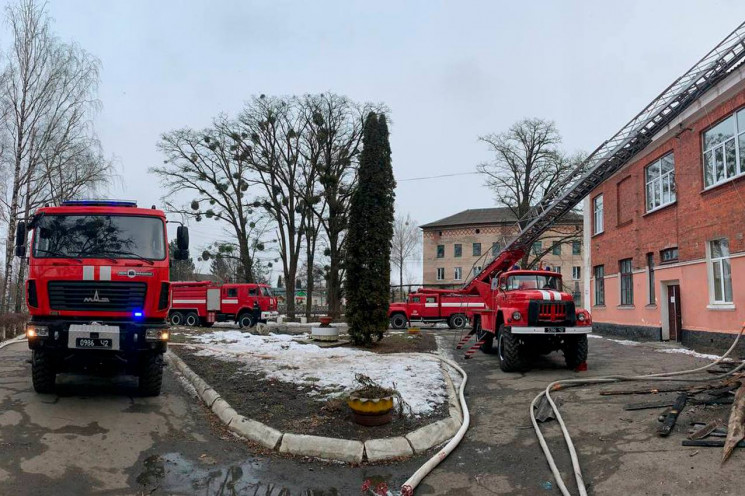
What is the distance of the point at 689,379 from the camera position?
938 centimetres

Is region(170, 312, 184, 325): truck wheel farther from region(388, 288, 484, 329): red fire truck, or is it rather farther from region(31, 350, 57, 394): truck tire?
region(31, 350, 57, 394): truck tire

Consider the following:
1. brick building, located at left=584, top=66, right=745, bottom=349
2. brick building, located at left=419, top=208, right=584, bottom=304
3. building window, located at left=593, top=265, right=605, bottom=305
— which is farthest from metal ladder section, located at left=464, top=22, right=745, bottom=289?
brick building, located at left=419, top=208, right=584, bottom=304

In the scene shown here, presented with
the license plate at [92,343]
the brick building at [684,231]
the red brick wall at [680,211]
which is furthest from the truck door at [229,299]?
the license plate at [92,343]

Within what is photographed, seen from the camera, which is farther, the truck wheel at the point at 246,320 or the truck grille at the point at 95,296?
the truck wheel at the point at 246,320

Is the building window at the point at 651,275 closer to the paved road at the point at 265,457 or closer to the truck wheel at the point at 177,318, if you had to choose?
the paved road at the point at 265,457

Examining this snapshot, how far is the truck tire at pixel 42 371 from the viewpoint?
7953 mm

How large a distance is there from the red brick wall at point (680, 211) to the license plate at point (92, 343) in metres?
14.6

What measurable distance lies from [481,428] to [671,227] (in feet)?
43.0

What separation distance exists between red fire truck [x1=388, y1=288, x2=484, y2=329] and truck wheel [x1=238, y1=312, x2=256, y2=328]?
25.1 ft

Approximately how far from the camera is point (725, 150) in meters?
14.1

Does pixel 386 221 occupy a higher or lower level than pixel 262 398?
higher

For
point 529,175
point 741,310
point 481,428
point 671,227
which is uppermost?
point 529,175

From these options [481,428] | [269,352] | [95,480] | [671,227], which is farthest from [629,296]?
[95,480]

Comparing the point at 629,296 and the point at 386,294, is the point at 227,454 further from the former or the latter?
the point at 629,296
